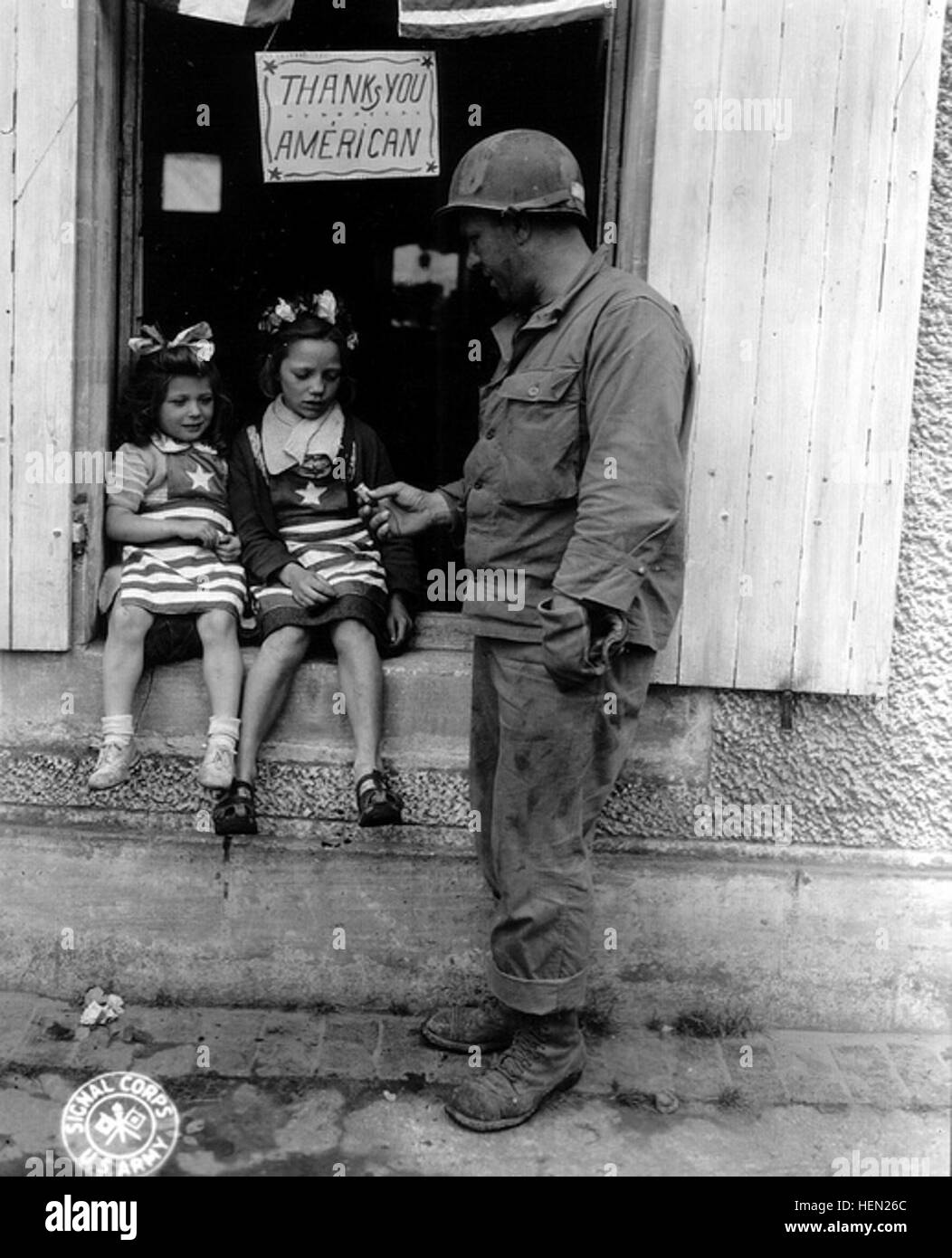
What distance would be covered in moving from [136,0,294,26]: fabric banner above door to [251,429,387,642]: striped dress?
1179mm

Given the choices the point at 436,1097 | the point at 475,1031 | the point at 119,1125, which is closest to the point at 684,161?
the point at 475,1031

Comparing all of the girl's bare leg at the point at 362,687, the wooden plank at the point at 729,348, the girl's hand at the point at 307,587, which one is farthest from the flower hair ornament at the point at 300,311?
the wooden plank at the point at 729,348

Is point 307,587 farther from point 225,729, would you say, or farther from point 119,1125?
point 119,1125

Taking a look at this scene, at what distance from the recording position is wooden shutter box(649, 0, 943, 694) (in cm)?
355

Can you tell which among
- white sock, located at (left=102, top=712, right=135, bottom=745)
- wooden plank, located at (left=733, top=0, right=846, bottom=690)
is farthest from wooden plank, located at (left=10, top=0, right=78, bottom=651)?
wooden plank, located at (left=733, top=0, right=846, bottom=690)

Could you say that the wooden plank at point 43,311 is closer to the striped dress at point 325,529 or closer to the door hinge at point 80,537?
the door hinge at point 80,537

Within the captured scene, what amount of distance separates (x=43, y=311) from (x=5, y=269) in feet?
0.50

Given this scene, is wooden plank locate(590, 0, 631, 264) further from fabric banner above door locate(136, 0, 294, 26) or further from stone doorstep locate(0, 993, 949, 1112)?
stone doorstep locate(0, 993, 949, 1112)

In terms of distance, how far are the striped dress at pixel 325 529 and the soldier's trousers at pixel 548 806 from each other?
84 cm

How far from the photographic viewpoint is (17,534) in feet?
12.5

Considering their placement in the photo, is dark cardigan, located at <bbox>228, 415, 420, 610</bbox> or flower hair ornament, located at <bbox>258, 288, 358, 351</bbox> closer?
dark cardigan, located at <bbox>228, 415, 420, 610</bbox>

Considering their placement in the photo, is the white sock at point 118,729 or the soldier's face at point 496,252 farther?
the white sock at point 118,729

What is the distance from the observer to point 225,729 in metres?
3.79

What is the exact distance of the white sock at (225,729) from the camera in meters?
3.79
